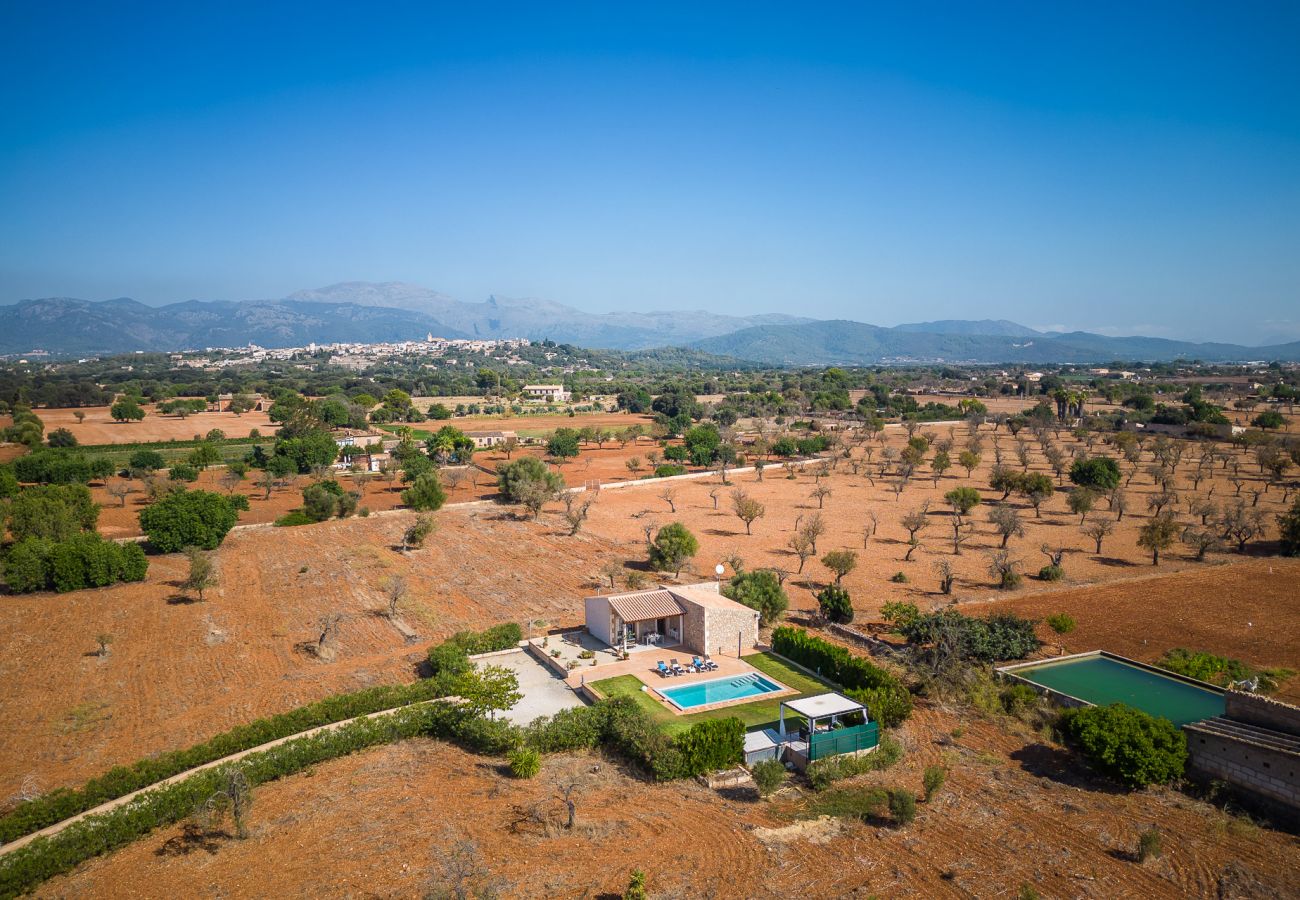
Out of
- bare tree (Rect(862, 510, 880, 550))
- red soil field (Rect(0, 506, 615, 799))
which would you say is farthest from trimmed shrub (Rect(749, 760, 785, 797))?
bare tree (Rect(862, 510, 880, 550))

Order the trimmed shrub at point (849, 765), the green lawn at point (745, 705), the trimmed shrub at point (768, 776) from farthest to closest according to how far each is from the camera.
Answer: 1. the green lawn at point (745, 705)
2. the trimmed shrub at point (849, 765)
3. the trimmed shrub at point (768, 776)

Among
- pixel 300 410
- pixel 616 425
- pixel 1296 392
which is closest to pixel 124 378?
pixel 300 410

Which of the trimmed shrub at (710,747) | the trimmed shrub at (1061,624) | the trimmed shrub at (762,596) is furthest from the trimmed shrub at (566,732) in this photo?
the trimmed shrub at (1061,624)

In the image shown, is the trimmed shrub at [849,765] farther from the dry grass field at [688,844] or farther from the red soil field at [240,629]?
the red soil field at [240,629]

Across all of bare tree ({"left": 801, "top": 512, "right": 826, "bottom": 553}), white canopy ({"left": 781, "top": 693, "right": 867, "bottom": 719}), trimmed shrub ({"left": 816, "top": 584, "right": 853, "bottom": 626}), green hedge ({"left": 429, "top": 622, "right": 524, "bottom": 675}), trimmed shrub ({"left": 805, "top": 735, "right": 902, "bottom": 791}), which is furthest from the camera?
bare tree ({"left": 801, "top": 512, "right": 826, "bottom": 553})

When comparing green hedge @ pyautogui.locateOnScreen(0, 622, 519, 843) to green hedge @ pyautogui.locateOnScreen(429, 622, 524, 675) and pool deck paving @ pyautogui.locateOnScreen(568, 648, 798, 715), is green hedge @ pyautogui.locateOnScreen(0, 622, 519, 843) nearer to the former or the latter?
green hedge @ pyautogui.locateOnScreen(429, 622, 524, 675)

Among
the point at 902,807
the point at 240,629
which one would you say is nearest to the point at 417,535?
the point at 240,629
